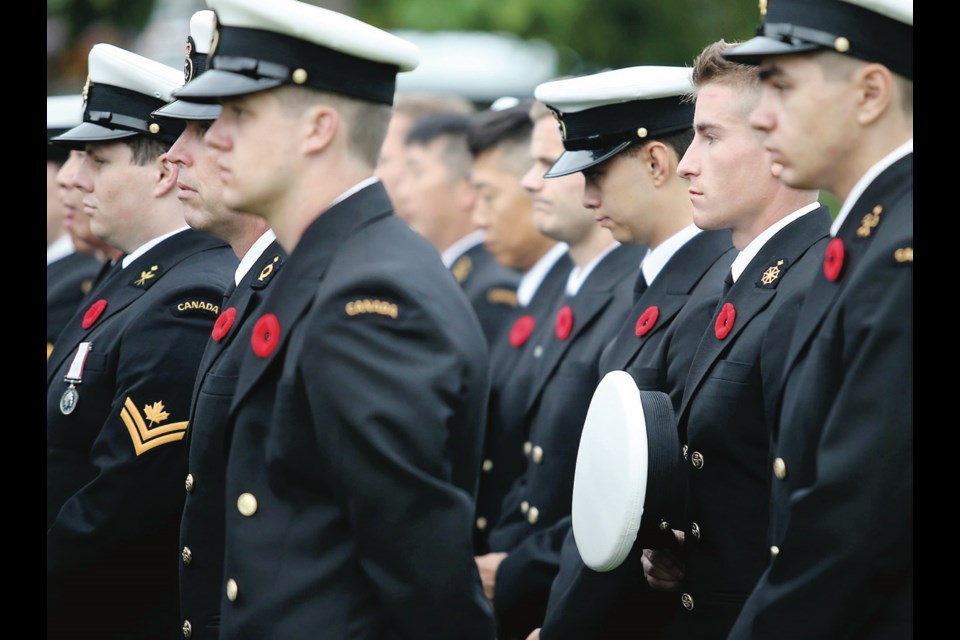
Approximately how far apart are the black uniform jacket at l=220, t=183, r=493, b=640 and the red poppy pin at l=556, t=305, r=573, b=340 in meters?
2.55

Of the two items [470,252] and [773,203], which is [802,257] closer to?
[773,203]

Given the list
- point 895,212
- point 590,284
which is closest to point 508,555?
point 590,284

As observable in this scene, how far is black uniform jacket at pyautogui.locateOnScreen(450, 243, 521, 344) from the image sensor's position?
859 cm

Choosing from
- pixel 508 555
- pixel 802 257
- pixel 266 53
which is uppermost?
pixel 266 53

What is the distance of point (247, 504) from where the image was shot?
3.54 metres

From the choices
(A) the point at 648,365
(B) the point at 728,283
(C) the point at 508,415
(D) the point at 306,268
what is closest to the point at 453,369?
(D) the point at 306,268

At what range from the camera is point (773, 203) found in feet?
14.5

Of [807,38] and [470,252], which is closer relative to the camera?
[807,38]

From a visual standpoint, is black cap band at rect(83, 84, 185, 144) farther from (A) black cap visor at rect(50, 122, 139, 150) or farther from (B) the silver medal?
→ (B) the silver medal

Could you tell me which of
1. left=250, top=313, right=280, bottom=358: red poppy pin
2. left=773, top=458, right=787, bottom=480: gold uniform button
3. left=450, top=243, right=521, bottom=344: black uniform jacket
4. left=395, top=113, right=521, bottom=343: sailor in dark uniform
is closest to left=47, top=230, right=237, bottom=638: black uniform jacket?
left=250, top=313, right=280, bottom=358: red poppy pin

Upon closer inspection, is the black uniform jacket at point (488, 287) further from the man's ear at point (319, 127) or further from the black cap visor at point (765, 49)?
the black cap visor at point (765, 49)

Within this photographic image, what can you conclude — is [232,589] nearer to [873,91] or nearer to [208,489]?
[208,489]

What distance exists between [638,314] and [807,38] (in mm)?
1711

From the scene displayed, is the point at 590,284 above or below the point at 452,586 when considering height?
above
